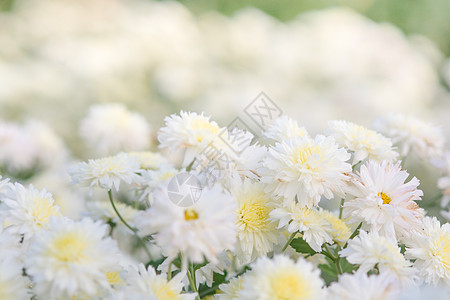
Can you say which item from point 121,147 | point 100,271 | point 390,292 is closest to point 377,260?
point 390,292

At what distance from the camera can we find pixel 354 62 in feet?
9.68

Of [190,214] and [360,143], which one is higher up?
[360,143]

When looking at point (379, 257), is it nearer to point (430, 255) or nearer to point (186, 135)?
point (430, 255)

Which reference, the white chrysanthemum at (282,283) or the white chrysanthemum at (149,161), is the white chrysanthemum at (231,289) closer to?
the white chrysanthemum at (282,283)

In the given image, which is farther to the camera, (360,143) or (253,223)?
(360,143)

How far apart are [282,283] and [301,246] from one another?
0.66 ft

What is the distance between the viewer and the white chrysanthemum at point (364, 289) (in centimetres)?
62

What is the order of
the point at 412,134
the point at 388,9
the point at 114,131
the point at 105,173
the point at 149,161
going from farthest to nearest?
the point at 388,9
the point at 114,131
the point at 412,134
the point at 149,161
the point at 105,173

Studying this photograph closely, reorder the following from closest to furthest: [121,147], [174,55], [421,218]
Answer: [421,218]
[121,147]
[174,55]

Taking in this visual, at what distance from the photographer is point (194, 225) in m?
0.62

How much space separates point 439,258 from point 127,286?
1.60ft

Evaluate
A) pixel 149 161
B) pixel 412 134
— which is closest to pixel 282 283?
pixel 149 161

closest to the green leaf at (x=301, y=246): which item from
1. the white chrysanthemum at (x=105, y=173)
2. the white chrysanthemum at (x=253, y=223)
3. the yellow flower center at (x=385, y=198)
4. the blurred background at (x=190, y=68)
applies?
the white chrysanthemum at (x=253, y=223)

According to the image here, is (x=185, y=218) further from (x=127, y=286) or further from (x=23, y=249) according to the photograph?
(x=23, y=249)
